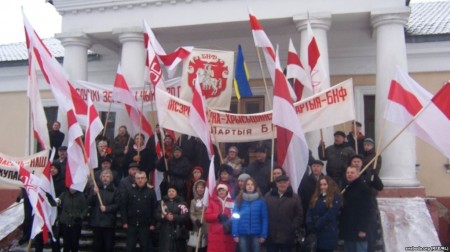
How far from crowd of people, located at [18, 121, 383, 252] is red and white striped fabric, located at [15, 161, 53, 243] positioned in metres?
0.29

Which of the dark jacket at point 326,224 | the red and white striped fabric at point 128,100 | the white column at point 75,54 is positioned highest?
the white column at point 75,54

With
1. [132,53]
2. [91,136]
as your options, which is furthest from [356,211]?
[132,53]

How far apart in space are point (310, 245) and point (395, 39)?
520 centimetres

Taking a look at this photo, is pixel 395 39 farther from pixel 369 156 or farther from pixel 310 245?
pixel 310 245

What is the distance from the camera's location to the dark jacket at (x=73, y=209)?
8492 millimetres

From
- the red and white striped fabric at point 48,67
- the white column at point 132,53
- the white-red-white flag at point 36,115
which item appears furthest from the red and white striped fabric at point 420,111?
the white column at point 132,53

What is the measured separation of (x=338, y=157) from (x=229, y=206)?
2.19m

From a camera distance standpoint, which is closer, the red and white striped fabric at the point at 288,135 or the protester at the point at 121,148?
the red and white striped fabric at the point at 288,135

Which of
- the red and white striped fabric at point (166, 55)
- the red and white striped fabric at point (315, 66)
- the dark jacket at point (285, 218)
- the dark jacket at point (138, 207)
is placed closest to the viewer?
the dark jacket at point (285, 218)

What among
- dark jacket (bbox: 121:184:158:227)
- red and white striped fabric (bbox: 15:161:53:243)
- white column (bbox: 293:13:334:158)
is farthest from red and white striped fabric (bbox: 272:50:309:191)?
red and white striped fabric (bbox: 15:161:53:243)

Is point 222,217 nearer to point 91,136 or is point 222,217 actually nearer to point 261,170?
point 261,170

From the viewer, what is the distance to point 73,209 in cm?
853

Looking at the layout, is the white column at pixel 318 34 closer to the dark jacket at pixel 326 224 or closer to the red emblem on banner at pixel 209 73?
the red emblem on banner at pixel 209 73

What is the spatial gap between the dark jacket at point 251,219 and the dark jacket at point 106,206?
2.02 meters
